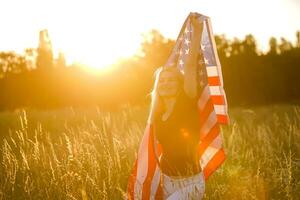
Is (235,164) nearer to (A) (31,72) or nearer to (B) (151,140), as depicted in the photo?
(B) (151,140)

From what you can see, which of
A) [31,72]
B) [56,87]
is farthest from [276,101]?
[31,72]

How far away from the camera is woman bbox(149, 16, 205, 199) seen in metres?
4.03

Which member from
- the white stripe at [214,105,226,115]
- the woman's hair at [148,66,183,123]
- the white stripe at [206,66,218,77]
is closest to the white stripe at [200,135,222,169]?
the white stripe at [214,105,226,115]

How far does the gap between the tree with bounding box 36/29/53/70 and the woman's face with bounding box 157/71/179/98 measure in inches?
1312

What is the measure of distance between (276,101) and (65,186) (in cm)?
2649

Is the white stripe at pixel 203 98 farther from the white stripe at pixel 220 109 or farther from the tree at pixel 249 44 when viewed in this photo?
the tree at pixel 249 44

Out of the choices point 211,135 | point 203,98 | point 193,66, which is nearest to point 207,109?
point 203,98

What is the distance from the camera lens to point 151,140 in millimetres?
4676

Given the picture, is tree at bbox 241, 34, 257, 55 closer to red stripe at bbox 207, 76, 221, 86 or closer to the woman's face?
red stripe at bbox 207, 76, 221, 86

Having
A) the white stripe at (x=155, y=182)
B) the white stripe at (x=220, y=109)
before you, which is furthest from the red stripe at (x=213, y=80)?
the white stripe at (x=155, y=182)

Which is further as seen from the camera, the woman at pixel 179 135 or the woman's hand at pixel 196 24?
the woman's hand at pixel 196 24

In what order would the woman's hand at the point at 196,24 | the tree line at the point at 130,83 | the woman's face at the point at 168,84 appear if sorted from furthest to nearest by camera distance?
the tree line at the point at 130,83, the woman's hand at the point at 196,24, the woman's face at the point at 168,84

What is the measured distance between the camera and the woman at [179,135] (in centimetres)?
403

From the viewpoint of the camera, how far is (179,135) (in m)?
4.09
